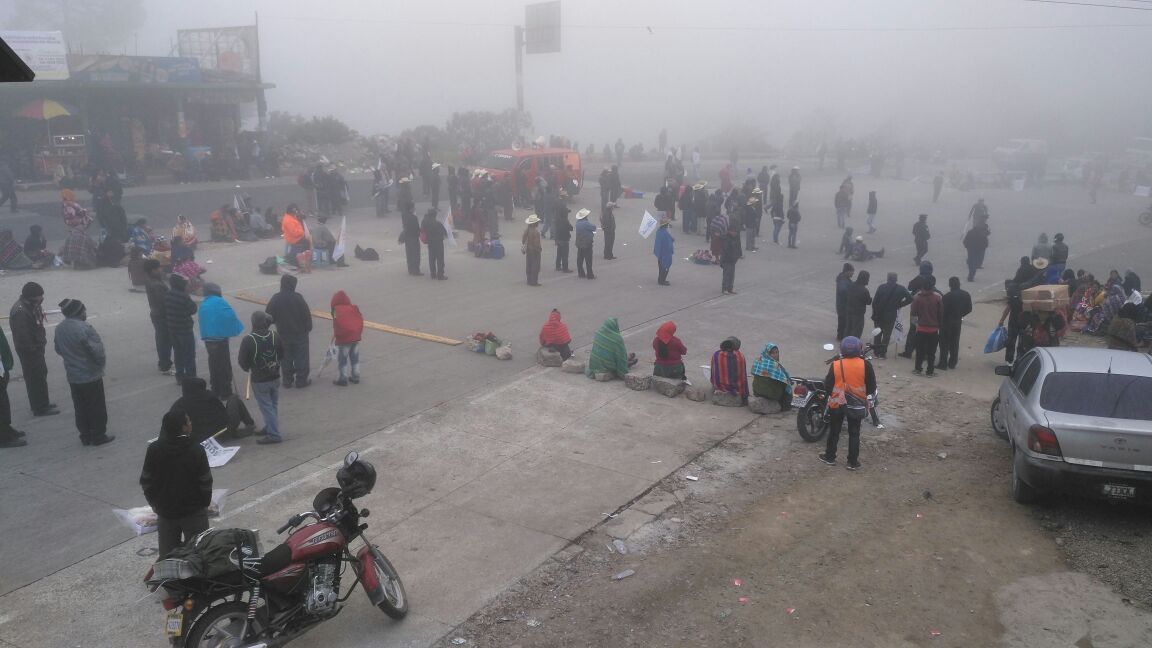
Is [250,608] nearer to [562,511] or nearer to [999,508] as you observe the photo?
[562,511]

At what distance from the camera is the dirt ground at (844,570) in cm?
583

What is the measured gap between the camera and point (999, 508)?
25.4 ft

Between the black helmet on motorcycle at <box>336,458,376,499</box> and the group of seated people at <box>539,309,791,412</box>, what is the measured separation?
17.9 ft

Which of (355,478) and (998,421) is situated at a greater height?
(355,478)

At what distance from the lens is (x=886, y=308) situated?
1259 cm

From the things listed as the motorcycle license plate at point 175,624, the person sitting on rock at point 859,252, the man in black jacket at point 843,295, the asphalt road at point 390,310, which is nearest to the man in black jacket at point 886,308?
the man in black jacket at point 843,295

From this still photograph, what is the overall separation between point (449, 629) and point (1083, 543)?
5016mm

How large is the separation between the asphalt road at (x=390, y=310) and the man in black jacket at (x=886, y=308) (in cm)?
106

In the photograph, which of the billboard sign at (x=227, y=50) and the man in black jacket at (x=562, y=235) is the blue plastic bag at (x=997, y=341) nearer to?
the man in black jacket at (x=562, y=235)

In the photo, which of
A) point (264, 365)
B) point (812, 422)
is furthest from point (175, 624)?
point (812, 422)

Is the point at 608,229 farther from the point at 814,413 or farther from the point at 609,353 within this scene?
the point at 814,413

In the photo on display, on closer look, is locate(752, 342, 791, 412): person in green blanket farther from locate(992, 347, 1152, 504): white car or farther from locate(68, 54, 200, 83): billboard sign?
locate(68, 54, 200, 83): billboard sign

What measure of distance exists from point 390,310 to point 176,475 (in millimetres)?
9158

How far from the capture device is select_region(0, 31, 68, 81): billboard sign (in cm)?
2620
